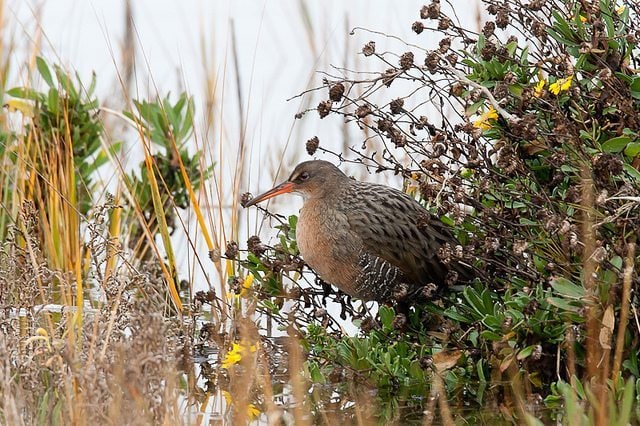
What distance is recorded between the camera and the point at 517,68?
15.4 feet

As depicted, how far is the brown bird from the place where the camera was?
5.08 m

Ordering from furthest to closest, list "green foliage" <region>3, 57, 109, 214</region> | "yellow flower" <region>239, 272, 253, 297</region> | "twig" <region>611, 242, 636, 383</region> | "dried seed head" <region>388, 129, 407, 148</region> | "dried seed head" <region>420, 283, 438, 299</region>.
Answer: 1. "green foliage" <region>3, 57, 109, 214</region>
2. "yellow flower" <region>239, 272, 253, 297</region>
3. "dried seed head" <region>420, 283, 438, 299</region>
4. "dried seed head" <region>388, 129, 407, 148</region>
5. "twig" <region>611, 242, 636, 383</region>

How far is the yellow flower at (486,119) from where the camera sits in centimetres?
458

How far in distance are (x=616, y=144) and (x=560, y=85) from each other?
28 cm

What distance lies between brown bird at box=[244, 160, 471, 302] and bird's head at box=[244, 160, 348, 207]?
16 centimetres

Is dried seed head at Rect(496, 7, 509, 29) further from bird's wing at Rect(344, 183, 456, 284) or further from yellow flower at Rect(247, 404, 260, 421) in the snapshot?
yellow flower at Rect(247, 404, 260, 421)

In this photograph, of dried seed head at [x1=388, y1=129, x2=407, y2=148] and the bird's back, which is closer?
dried seed head at [x1=388, y1=129, x2=407, y2=148]

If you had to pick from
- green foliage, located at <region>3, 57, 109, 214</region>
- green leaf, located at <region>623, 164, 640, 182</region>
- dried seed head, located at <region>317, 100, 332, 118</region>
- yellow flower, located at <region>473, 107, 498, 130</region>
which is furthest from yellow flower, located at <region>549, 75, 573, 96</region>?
green foliage, located at <region>3, 57, 109, 214</region>

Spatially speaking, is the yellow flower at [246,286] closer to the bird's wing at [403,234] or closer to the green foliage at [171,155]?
the bird's wing at [403,234]

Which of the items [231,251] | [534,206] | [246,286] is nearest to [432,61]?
[534,206]

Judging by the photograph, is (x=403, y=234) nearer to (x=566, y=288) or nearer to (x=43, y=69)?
(x=566, y=288)

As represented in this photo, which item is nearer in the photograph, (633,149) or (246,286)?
(633,149)

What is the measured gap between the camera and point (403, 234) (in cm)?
516

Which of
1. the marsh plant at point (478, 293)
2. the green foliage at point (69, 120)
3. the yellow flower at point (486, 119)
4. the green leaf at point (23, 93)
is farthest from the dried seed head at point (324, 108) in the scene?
the green leaf at point (23, 93)
